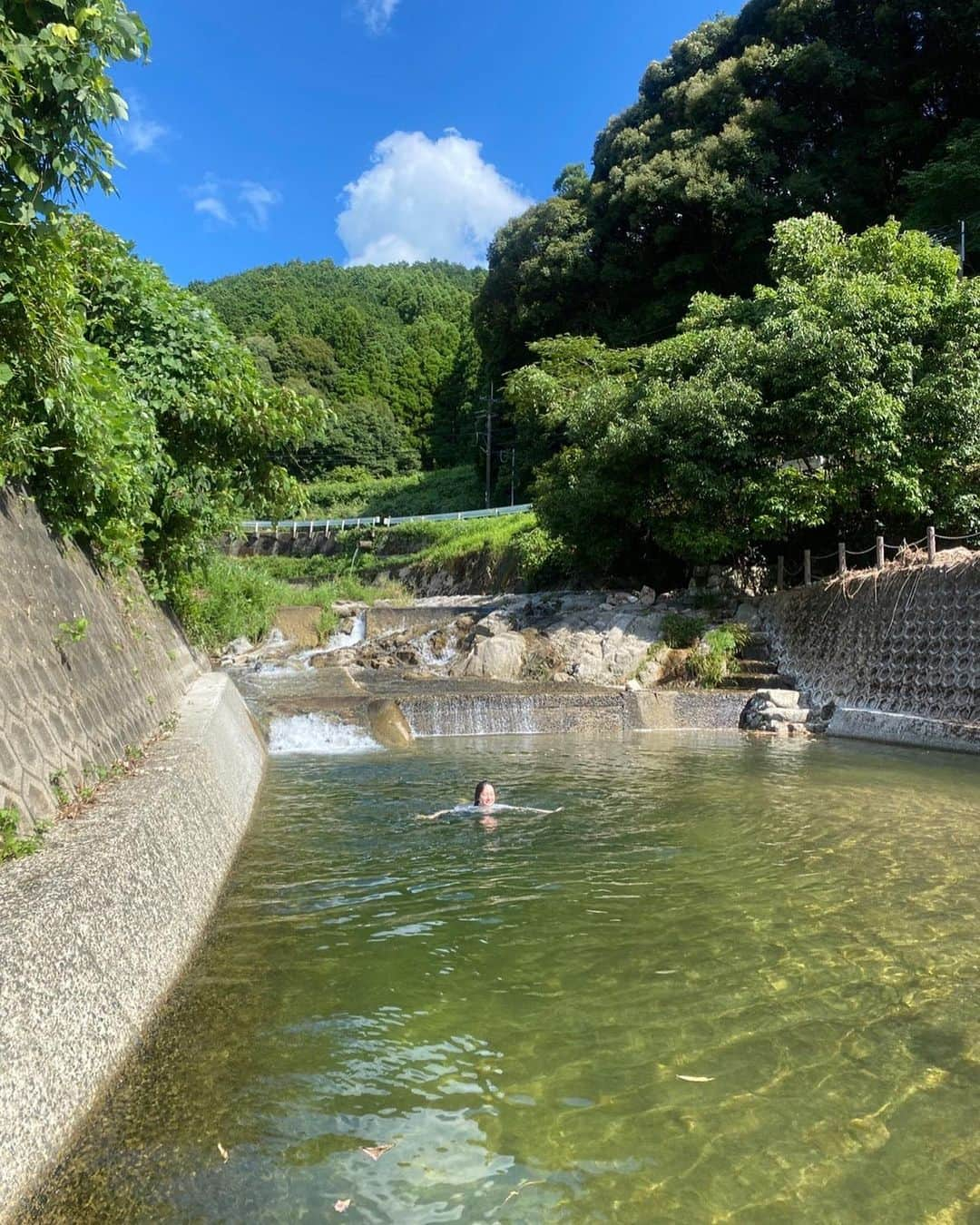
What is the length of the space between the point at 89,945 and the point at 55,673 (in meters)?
2.72

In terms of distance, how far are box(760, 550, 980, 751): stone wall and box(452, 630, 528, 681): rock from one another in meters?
6.13

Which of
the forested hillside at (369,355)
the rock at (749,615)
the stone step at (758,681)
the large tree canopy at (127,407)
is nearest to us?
the large tree canopy at (127,407)

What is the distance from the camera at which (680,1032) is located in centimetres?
404

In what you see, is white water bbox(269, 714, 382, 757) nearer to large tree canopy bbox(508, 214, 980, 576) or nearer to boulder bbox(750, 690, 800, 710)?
boulder bbox(750, 690, 800, 710)

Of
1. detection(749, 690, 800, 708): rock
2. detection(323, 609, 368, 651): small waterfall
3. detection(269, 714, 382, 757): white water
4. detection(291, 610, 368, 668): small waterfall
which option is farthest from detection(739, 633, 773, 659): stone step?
detection(323, 609, 368, 651): small waterfall

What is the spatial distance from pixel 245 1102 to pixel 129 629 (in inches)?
264

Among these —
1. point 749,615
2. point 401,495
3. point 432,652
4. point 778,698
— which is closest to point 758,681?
point 778,698

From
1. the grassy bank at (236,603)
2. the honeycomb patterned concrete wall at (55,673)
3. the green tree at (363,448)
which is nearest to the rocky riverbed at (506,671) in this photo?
the grassy bank at (236,603)

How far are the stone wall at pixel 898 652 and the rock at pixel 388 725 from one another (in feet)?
25.5

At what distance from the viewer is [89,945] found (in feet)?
11.1

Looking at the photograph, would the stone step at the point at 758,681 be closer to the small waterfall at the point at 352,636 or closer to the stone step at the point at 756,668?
the stone step at the point at 756,668

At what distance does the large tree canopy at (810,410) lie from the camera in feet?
59.0

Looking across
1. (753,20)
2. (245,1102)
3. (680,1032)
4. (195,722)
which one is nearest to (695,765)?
(195,722)

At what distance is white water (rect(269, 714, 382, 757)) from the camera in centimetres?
1485
